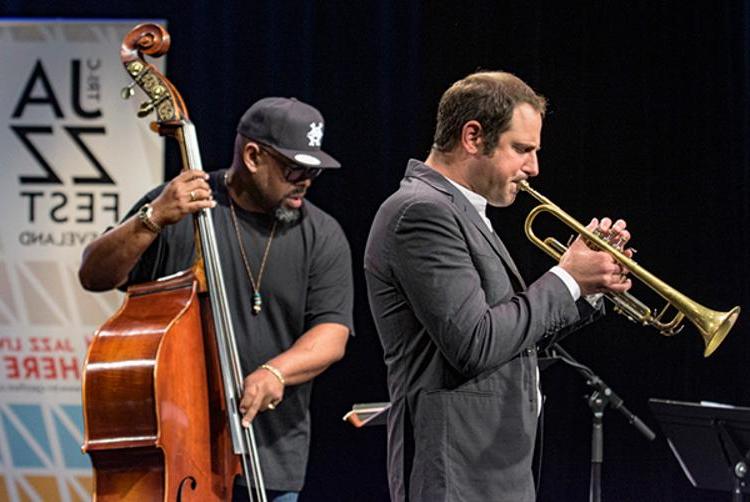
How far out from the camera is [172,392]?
2.71 m

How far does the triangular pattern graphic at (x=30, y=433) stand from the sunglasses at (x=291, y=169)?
233 cm

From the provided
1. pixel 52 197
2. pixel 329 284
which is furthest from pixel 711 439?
pixel 52 197

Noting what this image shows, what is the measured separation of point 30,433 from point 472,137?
126 inches

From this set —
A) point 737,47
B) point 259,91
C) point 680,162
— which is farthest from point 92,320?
point 737,47

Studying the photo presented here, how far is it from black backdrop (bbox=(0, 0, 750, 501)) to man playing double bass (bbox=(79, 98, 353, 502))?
1661 mm

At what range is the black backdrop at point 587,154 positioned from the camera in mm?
4891

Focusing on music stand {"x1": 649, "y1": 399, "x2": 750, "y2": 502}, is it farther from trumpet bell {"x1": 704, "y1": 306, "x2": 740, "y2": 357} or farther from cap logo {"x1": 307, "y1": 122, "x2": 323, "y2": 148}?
cap logo {"x1": 307, "y1": 122, "x2": 323, "y2": 148}

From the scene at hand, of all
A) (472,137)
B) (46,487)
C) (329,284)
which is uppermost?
(472,137)

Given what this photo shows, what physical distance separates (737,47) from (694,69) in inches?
8.4

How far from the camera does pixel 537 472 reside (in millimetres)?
2545

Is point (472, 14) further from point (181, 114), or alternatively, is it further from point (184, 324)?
point (184, 324)

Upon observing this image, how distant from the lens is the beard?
327cm

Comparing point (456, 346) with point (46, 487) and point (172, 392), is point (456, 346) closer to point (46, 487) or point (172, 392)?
point (172, 392)

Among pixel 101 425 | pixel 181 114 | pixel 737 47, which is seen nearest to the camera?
pixel 101 425
